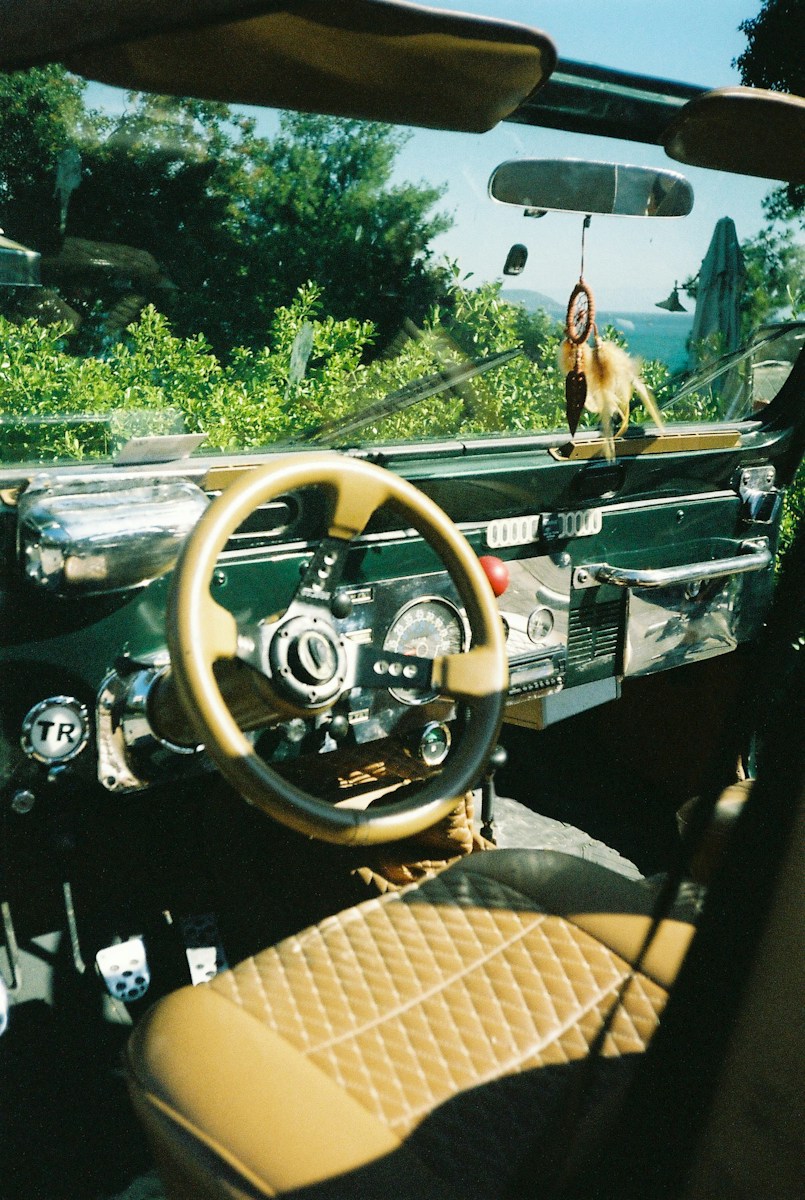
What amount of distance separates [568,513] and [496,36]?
1.21 metres

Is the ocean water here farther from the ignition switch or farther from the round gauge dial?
the ignition switch

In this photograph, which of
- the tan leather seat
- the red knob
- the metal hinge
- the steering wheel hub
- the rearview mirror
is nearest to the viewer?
the tan leather seat

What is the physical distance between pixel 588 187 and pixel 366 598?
92 cm

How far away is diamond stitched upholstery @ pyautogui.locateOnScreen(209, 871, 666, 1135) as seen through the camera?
1396 millimetres

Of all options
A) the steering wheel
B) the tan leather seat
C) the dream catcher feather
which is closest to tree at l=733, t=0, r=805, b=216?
the dream catcher feather

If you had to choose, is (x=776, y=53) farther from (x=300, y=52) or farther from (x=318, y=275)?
(x=300, y=52)

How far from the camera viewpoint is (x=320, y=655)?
173 centimetres

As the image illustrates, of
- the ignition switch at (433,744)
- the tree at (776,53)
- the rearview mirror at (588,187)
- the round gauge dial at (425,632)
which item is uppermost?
the tree at (776,53)

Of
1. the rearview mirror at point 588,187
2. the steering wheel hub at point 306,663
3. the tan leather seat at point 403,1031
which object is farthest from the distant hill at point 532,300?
the tan leather seat at point 403,1031

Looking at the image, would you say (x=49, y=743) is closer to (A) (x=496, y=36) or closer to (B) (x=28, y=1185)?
(B) (x=28, y=1185)

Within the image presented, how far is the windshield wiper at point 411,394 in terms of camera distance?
2.08 m

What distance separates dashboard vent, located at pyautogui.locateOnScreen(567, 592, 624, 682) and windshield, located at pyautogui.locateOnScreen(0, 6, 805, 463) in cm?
46

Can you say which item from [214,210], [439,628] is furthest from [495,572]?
[214,210]

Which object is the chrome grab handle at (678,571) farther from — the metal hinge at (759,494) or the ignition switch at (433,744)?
the ignition switch at (433,744)
